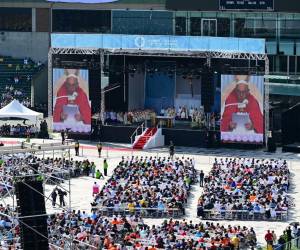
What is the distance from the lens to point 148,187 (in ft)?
168

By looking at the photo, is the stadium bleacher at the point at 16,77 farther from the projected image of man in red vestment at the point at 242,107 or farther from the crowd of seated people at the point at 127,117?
the projected image of man in red vestment at the point at 242,107

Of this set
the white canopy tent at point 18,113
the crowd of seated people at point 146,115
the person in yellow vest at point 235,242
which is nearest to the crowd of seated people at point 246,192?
the person in yellow vest at point 235,242

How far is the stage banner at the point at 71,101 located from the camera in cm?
6994

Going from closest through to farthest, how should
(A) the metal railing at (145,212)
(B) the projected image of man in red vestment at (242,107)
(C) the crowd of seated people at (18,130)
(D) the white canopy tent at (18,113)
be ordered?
(A) the metal railing at (145,212), (B) the projected image of man in red vestment at (242,107), (D) the white canopy tent at (18,113), (C) the crowd of seated people at (18,130)

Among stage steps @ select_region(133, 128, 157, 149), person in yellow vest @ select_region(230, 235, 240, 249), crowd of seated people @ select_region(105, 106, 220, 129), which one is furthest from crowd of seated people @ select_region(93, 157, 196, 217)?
crowd of seated people @ select_region(105, 106, 220, 129)

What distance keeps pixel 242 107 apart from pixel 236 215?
1808 centimetres

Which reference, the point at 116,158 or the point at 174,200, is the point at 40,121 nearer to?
the point at 116,158

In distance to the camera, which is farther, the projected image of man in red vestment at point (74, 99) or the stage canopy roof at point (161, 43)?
the projected image of man in red vestment at point (74, 99)

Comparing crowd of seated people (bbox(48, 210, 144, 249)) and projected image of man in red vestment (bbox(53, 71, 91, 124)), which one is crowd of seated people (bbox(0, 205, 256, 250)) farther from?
projected image of man in red vestment (bbox(53, 71, 91, 124))

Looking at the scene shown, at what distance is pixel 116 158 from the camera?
64250 mm

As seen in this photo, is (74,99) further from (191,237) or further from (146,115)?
(191,237)

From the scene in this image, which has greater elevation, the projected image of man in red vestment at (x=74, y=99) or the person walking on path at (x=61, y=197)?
the projected image of man in red vestment at (x=74, y=99)

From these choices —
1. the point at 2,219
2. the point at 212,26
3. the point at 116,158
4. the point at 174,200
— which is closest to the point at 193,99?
the point at 212,26

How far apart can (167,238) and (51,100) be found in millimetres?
31504
